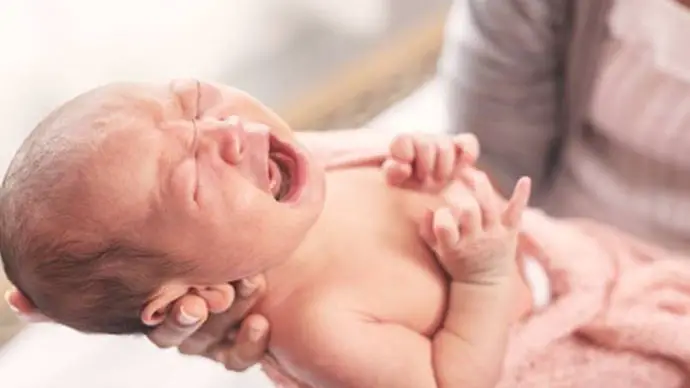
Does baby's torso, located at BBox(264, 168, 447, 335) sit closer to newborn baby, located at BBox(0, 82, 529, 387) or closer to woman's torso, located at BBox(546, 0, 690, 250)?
newborn baby, located at BBox(0, 82, 529, 387)

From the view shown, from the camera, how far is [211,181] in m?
0.64

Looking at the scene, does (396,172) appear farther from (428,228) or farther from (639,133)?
(639,133)

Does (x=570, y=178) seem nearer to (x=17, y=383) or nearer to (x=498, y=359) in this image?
(x=498, y=359)

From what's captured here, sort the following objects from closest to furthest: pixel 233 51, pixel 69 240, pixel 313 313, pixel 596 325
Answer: pixel 69 240 < pixel 313 313 < pixel 596 325 < pixel 233 51

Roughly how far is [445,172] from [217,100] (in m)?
0.16

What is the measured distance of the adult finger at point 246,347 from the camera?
0.72 m

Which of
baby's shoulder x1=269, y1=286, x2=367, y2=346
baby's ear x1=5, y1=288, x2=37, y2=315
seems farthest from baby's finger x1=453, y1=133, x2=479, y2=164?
baby's ear x1=5, y1=288, x2=37, y2=315

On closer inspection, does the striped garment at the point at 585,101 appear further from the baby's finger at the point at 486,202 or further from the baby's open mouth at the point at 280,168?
the baby's open mouth at the point at 280,168

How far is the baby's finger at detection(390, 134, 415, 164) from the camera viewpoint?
765 mm

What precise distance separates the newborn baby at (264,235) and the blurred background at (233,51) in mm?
283

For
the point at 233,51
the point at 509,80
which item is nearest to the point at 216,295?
the point at 509,80

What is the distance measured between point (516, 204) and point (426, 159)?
7 centimetres

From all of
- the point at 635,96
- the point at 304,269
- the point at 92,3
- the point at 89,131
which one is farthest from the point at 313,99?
the point at 89,131

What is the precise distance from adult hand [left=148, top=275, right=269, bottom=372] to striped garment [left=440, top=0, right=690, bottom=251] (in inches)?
12.8
